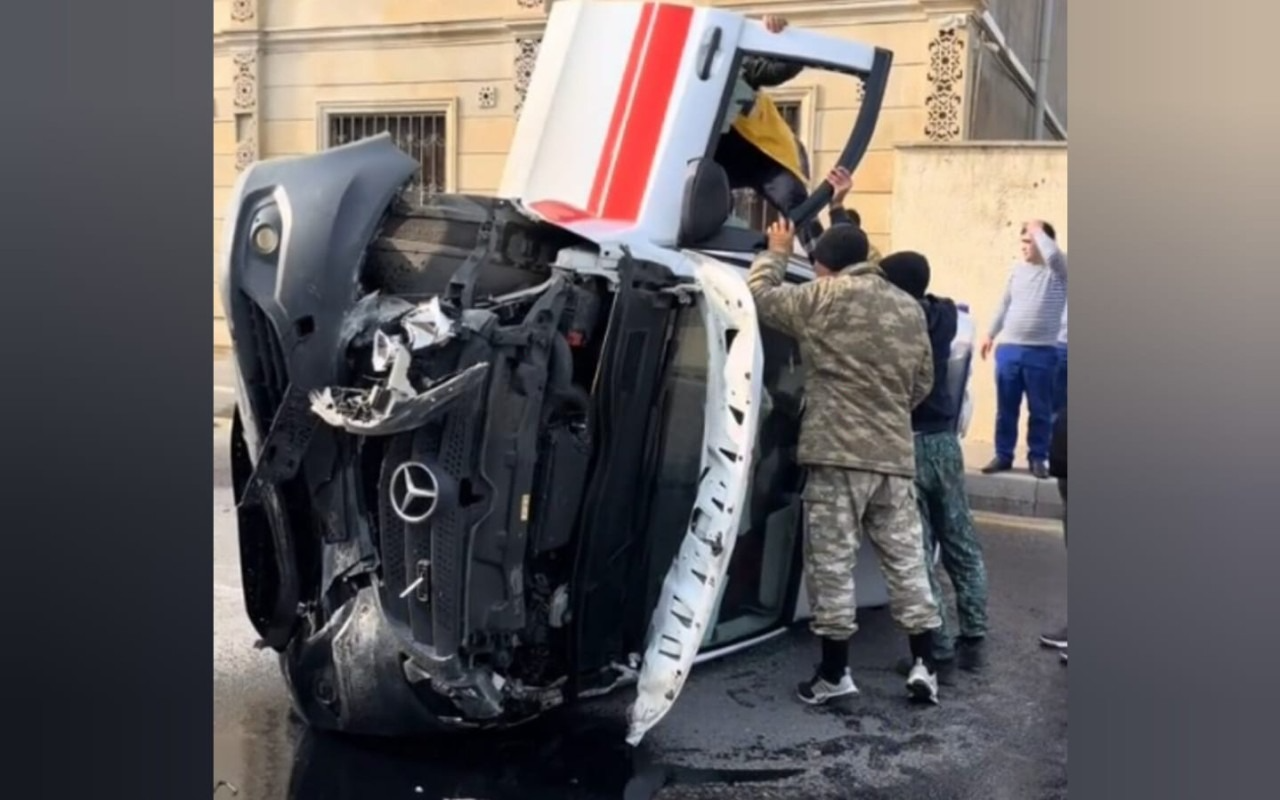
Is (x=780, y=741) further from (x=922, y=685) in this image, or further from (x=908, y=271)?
(x=908, y=271)

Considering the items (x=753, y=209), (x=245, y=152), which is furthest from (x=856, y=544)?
(x=245, y=152)

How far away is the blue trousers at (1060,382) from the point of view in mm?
2588

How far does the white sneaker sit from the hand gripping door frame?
1.63ft

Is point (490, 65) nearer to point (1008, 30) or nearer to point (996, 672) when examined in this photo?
point (1008, 30)

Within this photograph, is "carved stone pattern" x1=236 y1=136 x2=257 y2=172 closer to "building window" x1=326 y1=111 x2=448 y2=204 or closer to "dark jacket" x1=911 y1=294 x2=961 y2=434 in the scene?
"building window" x1=326 y1=111 x2=448 y2=204

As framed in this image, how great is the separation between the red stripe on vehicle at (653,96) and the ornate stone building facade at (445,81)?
11cm

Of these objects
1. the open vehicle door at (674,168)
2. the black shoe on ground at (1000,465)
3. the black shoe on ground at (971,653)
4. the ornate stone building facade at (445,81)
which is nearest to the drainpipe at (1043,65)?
the ornate stone building facade at (445,81)

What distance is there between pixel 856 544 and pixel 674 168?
981 mm

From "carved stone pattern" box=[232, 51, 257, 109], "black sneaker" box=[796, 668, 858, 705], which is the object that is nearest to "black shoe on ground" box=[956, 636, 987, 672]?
"black sneaker" box=[796, 668, 858, 705]

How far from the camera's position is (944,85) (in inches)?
107

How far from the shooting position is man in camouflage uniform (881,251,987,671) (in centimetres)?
267

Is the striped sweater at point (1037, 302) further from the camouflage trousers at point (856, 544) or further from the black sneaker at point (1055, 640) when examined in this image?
the black sneaker at point (1055, 640)

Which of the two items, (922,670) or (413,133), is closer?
(922,670)
